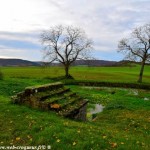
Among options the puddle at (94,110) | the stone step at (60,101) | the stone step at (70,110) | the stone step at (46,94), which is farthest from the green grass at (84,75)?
the stone step at (70,110)

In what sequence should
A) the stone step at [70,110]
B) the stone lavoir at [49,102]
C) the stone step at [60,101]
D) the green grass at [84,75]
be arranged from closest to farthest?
1. the stone step at [70,110]
2. the stone lavoir at [49,102]
3. the stone step at [60,101]
4. the green grass at [84,75]

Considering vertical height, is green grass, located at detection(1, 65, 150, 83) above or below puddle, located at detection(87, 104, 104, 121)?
below

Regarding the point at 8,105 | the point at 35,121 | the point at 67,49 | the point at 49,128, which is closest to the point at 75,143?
the point at 49,128

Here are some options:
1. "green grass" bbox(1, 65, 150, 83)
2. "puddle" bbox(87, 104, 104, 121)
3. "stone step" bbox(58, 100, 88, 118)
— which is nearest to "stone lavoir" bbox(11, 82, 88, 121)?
"stone step" bbox(58, 100, 88, 118)

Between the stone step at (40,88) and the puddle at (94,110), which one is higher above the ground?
the stone step at (40,88)

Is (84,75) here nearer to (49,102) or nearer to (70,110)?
(70,110)

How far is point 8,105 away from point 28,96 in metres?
1.15

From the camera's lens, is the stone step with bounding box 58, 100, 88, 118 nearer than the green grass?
Yes

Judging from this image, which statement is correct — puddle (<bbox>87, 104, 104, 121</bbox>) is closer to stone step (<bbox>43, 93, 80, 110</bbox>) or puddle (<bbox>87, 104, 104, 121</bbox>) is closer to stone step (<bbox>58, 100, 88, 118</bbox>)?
stone step (<bbox>43, 93, 80, 110</bbox>)

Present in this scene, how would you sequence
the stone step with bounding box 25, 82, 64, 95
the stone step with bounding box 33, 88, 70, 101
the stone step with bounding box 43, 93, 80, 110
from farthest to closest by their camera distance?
the stone step with bounding box 25, 82, 64, 95
the stone step with bounding box 33, 88, 70, 101
the stone step with bounding box 43, 93, 80, 110

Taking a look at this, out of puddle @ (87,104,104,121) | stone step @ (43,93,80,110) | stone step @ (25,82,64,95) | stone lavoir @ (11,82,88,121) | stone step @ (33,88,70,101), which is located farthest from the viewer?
puddle @ (87,104,104,121)

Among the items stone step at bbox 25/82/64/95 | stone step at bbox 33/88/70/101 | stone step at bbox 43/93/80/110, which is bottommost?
stone step at bbox 43/93/80/110

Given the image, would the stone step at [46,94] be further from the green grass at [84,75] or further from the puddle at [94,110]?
the green grass at [84,75]

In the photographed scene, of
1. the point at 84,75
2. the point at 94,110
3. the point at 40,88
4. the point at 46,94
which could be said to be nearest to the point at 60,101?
the point at 46,94
